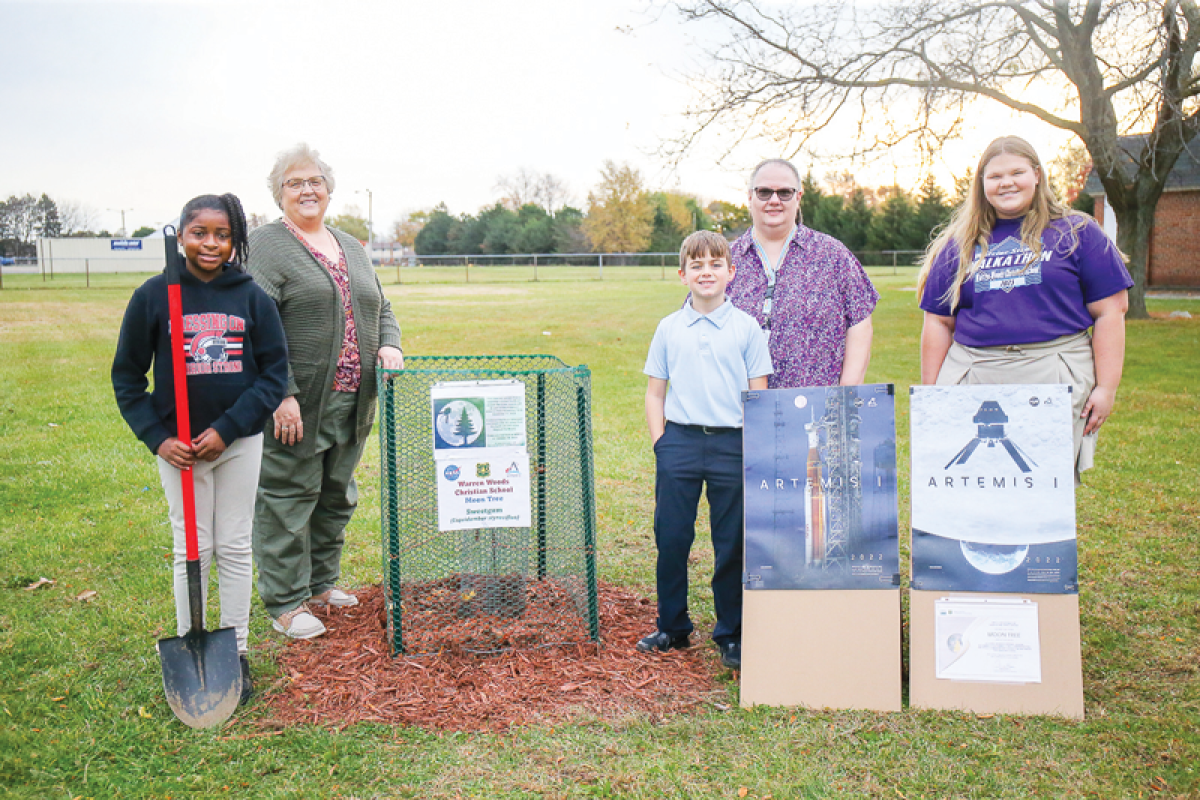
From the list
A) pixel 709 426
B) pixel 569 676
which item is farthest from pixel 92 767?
pixel 709 426

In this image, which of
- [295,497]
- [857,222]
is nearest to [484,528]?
[295,497]

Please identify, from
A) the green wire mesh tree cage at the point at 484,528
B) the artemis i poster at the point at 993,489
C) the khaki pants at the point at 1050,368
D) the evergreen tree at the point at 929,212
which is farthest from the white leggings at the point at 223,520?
the evergreen tree at the point at 929,212

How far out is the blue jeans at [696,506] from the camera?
362 cm

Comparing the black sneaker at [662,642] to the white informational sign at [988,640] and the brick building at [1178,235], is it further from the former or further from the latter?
the brick building at [1178,235]

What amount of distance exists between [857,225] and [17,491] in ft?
178

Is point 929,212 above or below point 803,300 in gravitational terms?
above

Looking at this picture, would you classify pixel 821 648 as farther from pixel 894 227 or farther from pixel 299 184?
pixel 894 227

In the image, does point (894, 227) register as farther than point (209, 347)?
Yes

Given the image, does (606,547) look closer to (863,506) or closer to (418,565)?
(418,565)

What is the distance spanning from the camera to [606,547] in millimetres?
5484

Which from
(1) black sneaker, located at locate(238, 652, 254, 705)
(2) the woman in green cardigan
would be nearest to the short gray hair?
(2) the woman in green cardigan

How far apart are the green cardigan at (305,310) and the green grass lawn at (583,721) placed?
1111 mm

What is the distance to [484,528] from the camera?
3.82 meters

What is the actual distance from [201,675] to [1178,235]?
97.9ft
